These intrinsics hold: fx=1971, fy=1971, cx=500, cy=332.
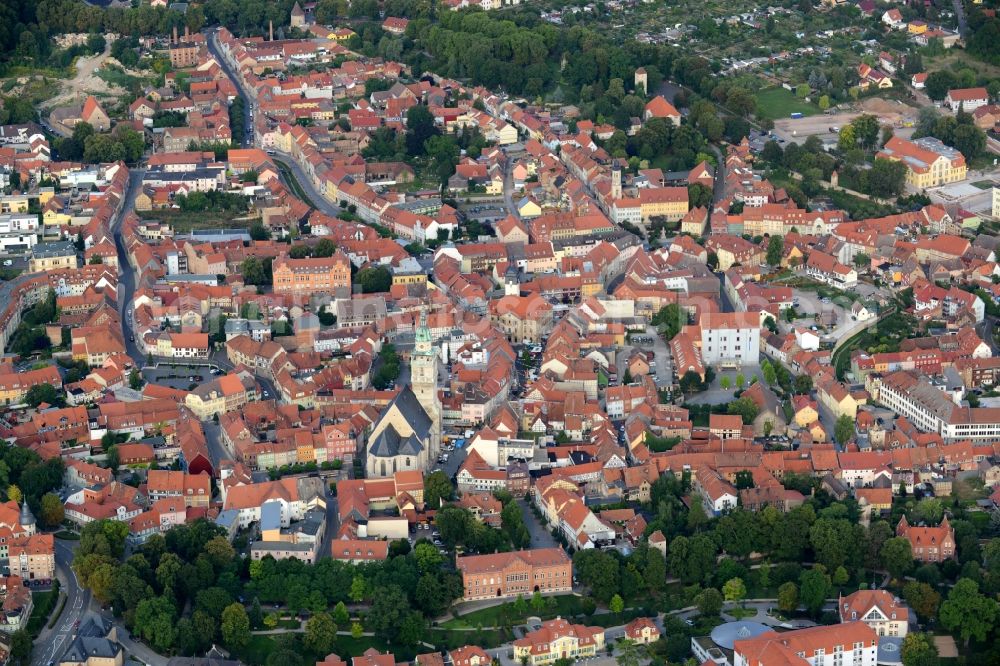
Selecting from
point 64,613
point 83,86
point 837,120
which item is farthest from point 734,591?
point 83,86

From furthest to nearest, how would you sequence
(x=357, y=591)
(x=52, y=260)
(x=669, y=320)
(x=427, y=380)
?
(x=52, y=260), (x=669, y=320), (x=427, y=380), (x=357, y=591)

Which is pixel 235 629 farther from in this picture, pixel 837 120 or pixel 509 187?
pixel 837 120

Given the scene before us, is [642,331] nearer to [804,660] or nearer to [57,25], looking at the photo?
[804,660]

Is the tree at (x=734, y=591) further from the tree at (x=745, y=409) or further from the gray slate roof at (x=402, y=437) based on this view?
the gray slate roof at (x=402, y=437)

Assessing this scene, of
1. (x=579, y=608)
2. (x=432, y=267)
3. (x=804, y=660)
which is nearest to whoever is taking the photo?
(x=804, y=660)

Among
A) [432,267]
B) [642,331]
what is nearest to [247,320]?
[432,267]

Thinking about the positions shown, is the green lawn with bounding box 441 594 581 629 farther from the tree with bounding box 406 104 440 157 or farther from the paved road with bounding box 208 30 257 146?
the paved road with bounding box 208 30 257 146

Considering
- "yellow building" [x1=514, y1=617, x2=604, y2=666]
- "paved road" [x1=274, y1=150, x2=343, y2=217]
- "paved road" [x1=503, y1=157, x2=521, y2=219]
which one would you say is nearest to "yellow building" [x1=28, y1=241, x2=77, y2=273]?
"paved road" [x1=274, y1=150, x2=343, y2=217]
